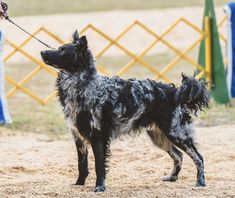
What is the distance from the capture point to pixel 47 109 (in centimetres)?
1541

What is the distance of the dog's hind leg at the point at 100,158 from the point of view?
29.0ft

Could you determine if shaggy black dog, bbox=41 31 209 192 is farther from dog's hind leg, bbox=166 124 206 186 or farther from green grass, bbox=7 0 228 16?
green grass, bbox=7 0 228 16

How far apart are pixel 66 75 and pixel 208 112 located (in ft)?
20.0

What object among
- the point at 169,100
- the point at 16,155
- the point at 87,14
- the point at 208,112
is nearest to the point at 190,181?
the point at 169,100

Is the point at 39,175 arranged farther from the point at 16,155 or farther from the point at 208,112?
the point at 208,112

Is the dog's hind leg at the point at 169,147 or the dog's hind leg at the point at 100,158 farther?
the dog's hind leg at the point at 169,147

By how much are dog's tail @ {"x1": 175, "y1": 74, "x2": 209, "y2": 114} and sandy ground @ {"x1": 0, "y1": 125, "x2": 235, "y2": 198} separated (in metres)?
0.82

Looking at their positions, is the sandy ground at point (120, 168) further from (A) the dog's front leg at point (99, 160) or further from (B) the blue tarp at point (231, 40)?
(B) the blue tarp at point (231, 40)

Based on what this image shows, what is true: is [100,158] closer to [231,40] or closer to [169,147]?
[169,147]

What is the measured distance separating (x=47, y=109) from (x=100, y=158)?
665cm

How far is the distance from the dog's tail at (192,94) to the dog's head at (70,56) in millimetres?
1168

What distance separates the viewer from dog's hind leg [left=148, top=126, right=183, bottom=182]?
9.37 metres

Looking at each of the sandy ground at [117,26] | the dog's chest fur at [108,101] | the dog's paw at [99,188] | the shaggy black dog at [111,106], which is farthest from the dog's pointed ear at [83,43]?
the sandy ground at [117,26]

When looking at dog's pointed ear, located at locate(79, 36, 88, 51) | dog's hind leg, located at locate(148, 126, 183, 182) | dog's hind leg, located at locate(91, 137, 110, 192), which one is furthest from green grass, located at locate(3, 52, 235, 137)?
dog's pointed ear, located at locate(79, 36, 88, 51)
